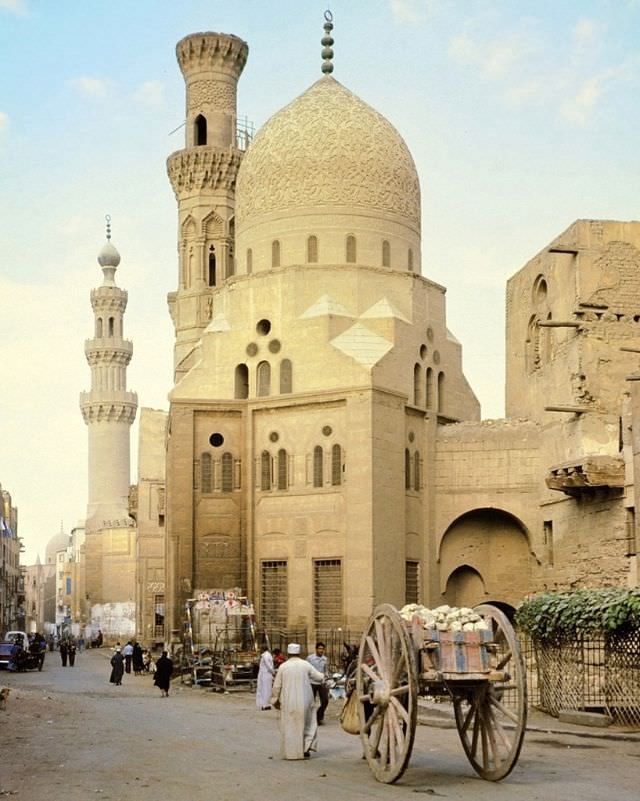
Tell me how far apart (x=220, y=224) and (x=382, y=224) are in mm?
9225

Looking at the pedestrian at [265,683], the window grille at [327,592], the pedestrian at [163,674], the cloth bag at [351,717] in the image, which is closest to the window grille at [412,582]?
the window grille at [327,592]

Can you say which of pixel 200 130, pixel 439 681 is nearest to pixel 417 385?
pixel 200 130

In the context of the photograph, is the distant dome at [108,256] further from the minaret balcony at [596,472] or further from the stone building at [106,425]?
the minaret balcony at [596,472]

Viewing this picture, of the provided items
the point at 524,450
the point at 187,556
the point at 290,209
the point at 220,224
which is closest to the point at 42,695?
the point at 187,556

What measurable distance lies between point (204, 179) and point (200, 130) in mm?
2209

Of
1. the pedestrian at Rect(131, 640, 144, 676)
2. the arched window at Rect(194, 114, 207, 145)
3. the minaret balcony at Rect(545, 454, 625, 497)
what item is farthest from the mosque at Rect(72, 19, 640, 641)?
the arched window at Rect(194, 114, 207, 145)

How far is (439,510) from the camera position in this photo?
36781mm

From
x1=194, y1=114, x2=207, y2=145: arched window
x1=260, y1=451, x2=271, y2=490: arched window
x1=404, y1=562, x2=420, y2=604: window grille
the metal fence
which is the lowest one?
the metal fence

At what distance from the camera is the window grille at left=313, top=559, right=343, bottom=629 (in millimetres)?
34844

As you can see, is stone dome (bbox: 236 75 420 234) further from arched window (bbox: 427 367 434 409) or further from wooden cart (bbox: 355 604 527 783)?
wooden cart (bbox: 355 604 527 783)

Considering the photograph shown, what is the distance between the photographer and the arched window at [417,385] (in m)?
37.4

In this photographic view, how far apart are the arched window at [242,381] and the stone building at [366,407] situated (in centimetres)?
7

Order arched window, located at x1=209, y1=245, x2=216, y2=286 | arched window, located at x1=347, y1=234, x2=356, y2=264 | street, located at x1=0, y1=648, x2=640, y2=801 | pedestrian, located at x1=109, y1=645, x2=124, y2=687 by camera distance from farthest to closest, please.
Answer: arched window, located at x1=209, y1=245, x2=216, y2=286 → arched window, located at x1=347, y1=234, x2=356, y2=264 → pedestrian, located at x1=109, y1=645, x2=124, y2=687 → street, located at x1=0, y1=648, x2=640, y2=801

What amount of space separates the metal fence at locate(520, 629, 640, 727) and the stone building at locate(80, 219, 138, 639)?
2486 inches
